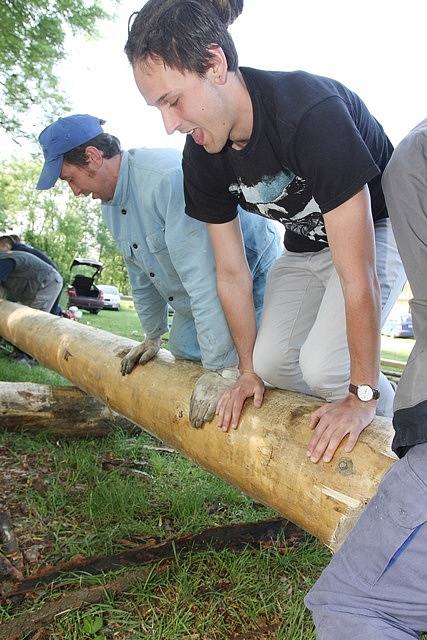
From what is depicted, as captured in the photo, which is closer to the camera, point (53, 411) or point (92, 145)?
point (92, 145)

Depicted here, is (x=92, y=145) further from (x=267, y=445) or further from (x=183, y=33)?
(x=267, y=445)

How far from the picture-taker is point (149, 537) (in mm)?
2787

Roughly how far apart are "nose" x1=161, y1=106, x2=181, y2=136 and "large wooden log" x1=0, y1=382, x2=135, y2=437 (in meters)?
2.63

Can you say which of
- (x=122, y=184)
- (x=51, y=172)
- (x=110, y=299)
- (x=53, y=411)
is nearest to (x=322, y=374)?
(x=122, y=184)

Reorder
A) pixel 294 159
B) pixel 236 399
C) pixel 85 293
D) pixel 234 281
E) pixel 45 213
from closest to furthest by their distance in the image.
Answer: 1. pixel 294 159
2. pixel 236 399
3. pixel 234 281
4. pixel 85 293
5. pixel 45 213

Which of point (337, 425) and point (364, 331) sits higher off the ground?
point (364, 331)

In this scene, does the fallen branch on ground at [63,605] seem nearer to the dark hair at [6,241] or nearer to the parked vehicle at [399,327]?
the dark hair at [6,241]

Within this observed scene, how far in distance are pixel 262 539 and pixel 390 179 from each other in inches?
83.3

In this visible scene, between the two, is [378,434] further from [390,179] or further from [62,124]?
[62,124]

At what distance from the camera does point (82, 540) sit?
2.71m

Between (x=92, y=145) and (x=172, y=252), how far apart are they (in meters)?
0.86

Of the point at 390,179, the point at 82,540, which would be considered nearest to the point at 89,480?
the point at 82,540

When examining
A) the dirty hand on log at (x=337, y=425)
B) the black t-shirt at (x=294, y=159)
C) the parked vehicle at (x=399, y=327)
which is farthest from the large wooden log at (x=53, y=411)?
the parked vehicle at (x=399, y=327)

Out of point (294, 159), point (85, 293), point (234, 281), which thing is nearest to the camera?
point (294, 159)
